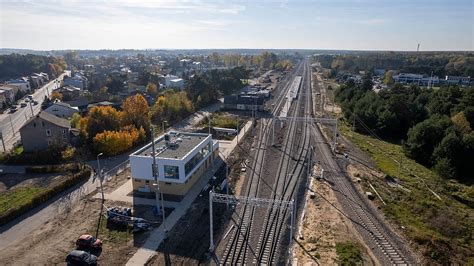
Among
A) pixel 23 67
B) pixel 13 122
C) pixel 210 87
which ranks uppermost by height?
pixel 23 67

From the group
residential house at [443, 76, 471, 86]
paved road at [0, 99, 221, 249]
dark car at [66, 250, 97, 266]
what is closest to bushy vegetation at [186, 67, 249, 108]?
paved road at [0, 99, 221, 249]

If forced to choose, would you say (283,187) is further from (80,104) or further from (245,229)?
(80,104)

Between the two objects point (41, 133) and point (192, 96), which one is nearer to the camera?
point (41, 133)

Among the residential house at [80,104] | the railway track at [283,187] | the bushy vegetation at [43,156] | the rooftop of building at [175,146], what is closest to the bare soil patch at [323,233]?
the railway track at [283,187]

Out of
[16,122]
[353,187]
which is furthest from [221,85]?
[353,187]

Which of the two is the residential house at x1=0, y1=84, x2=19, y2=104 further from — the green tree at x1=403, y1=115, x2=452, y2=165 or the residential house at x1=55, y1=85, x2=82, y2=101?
the green tree at x1=403, y1=115, x2=452, y2=165

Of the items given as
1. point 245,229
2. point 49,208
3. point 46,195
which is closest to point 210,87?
point 46,195

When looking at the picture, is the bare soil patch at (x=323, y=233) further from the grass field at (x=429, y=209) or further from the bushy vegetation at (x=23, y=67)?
the bushy vegetation at (x=23, y=67)
